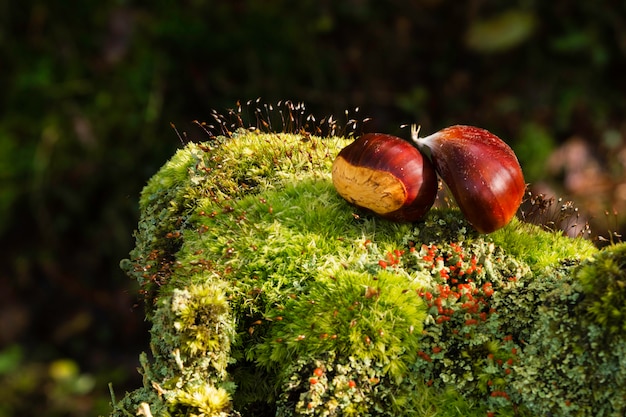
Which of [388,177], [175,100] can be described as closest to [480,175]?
[388,177]

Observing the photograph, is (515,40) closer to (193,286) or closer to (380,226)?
(380,226)

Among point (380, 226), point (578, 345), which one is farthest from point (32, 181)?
point (578, 345)

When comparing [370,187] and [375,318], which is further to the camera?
[370,187]

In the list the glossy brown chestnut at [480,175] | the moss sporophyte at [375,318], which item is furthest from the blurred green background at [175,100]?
the glossy brown chestnut at [480,175]

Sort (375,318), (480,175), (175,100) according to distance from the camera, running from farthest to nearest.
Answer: (175,100)
(480,175)
(375,318)

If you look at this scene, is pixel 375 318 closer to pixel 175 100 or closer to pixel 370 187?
pixel 370 187

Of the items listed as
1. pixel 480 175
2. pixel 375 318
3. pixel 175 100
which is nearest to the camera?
pixel 375 318
